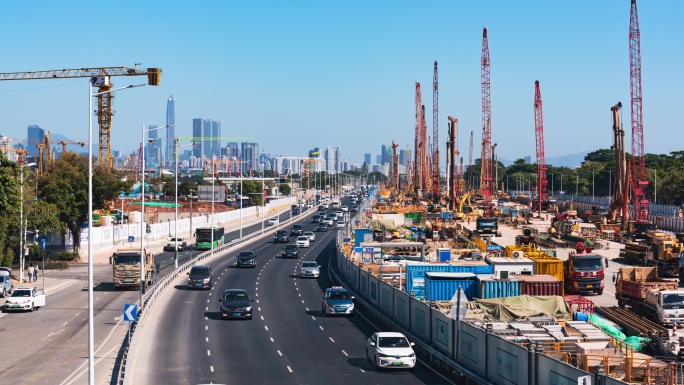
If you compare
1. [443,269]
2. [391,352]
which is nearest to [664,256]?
[443,269]

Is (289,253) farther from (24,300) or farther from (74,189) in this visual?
(24,300)

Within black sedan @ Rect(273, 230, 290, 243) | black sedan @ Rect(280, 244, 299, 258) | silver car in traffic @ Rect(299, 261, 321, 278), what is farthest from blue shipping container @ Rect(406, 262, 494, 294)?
black sedan @ Rect(273, 230, 290, 243)

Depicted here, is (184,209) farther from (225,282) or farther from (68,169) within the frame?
(225,282)

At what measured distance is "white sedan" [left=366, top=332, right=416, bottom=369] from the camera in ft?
103

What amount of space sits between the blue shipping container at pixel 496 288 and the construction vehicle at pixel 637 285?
258 inches

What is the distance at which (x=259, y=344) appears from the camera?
37.9m

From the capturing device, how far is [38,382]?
30.4 meters

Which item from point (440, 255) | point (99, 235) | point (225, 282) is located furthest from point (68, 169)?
point (440, 255)

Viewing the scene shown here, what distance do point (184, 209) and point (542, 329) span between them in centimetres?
13948

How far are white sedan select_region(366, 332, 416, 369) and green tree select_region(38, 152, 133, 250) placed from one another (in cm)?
5592

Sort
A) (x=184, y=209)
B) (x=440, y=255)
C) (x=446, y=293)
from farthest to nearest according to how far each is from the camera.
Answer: (x=184, y=209)
(x=440, y=255)
(x=446, y=293)

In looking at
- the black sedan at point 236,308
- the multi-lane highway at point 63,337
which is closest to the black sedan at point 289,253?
the multi-lane highway at point 63,337

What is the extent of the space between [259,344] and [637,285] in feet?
64.0

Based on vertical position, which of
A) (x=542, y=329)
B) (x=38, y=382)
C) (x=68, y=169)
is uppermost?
(x=68, y=169)
